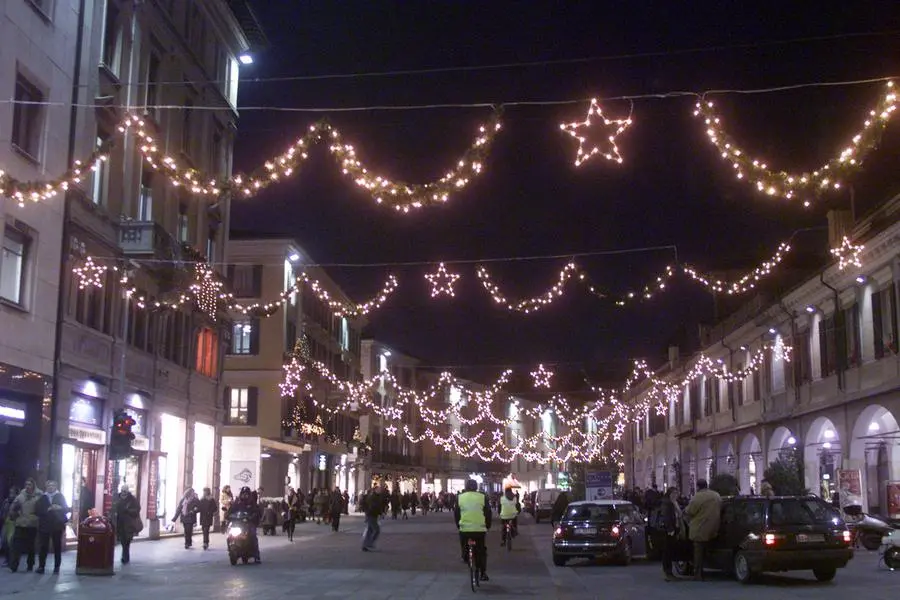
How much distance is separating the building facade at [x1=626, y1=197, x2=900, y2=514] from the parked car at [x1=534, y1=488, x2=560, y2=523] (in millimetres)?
8878

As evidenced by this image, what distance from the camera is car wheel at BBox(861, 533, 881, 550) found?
2748 centimetres

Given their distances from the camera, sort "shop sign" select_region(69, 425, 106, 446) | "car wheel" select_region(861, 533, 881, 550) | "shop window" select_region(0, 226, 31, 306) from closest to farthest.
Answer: "shop window" select_region(0, 226, 31, 306) < "shop sign" select_region(69, 425, 106, 446) < "car wheel" select_region(861, 533, 881, 550)

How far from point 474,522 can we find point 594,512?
268 inches

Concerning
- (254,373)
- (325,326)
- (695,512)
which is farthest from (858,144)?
(325,326)

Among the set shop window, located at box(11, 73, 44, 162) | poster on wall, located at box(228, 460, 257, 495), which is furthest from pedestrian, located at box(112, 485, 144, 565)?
poster on wall, located at box(228, 460, 257, 495)

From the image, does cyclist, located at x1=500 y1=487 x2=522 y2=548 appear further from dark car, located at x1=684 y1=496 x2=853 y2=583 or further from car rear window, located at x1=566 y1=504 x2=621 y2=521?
dark car, located at x1=684 y1=496 x2=853 y2=583

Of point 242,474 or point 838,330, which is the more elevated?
point 838,330

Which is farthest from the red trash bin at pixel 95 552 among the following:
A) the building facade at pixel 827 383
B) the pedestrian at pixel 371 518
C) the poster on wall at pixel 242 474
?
the poster on wall at pixel 242 474

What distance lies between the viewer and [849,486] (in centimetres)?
3169

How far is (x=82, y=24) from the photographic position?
1072 inches

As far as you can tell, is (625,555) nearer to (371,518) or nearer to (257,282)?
(371,518)

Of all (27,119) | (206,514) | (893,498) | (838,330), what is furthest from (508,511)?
(27,119)

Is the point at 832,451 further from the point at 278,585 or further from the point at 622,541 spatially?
the point at 278,585

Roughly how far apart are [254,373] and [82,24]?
97.2 feet
